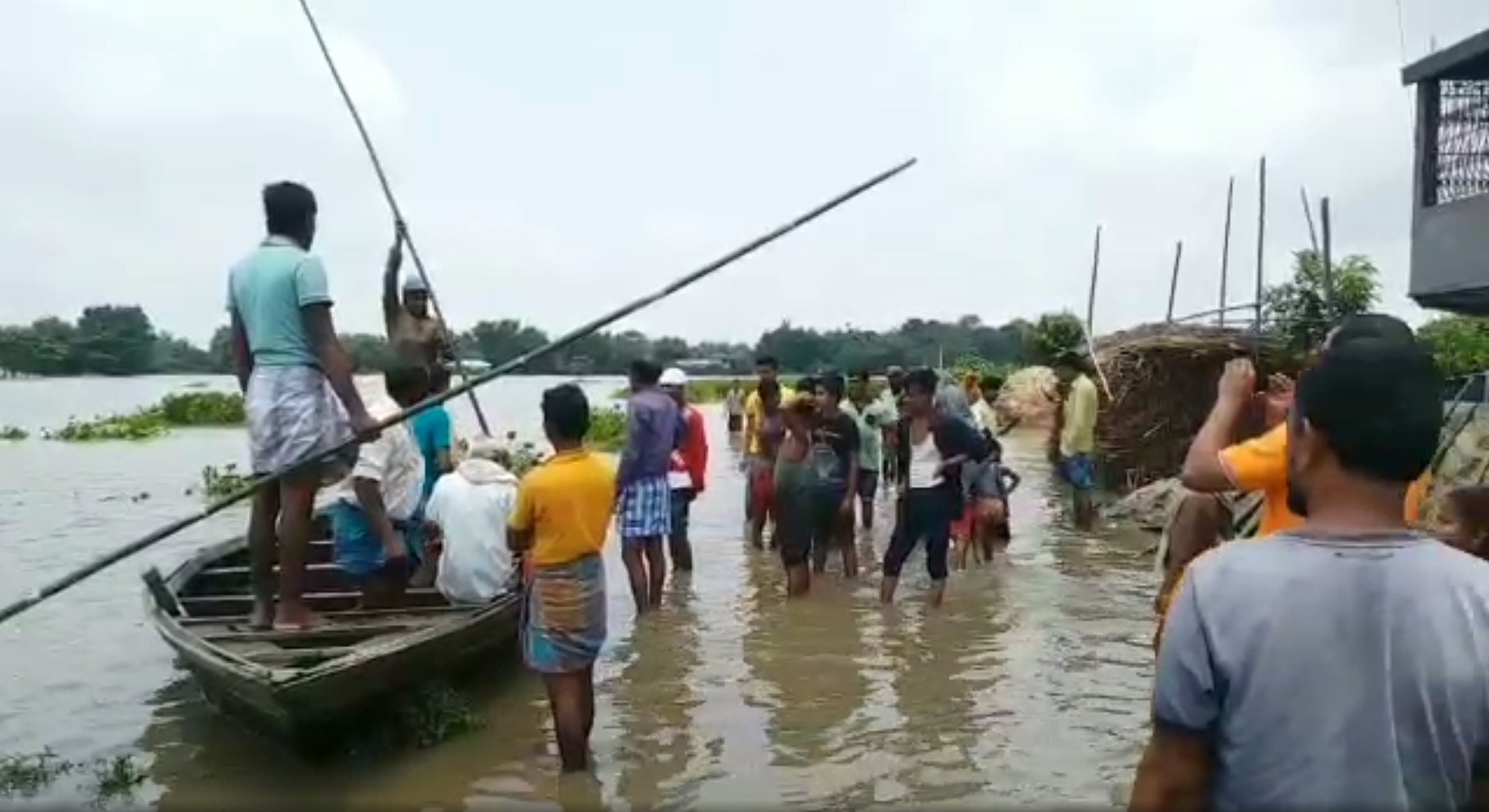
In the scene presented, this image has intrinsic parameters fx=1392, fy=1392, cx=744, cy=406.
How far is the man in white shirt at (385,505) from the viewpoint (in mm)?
7004

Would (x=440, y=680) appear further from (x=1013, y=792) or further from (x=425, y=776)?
(x=1013, y=792)

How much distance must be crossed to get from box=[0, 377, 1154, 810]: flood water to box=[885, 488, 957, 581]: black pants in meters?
0.38

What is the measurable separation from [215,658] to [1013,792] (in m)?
3.43

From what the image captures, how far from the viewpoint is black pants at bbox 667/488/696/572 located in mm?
11078

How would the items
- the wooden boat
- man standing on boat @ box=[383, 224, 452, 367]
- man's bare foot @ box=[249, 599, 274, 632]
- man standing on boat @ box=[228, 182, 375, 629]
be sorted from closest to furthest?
the wooden boat, man standing on boat @ box=[228, 182, 375, 629], man's bare foot @ box=[249, 599, 274, 632], man standing on boat @ box=[383, 224, 452, 367]

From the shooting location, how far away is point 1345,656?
6.63 ft

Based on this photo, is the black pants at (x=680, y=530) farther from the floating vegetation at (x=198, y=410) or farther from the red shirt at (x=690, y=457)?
the floating vegetation at (x=198, y=410)

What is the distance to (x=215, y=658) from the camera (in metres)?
5.80

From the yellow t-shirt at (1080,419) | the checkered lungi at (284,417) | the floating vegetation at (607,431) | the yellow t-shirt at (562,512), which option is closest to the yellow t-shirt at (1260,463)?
the yellow t-shirt at (562,512)

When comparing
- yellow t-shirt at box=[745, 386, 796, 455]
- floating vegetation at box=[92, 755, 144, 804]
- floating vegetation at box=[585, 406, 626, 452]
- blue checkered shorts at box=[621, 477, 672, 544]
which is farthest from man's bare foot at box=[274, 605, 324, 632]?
floating vegetation at box=[585, 406, 626, 452]

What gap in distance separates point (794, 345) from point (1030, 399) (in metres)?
10.2

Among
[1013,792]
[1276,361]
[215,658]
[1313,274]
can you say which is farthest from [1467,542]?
[1313,274]

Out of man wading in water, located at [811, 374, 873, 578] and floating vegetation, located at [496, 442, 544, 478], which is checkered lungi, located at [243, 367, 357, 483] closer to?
man wading in water, located at [811, 374, 873, 578]

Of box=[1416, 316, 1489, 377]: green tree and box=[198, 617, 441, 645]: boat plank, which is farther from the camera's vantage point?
box=[1416, 316, 1489, 377]: green tree
